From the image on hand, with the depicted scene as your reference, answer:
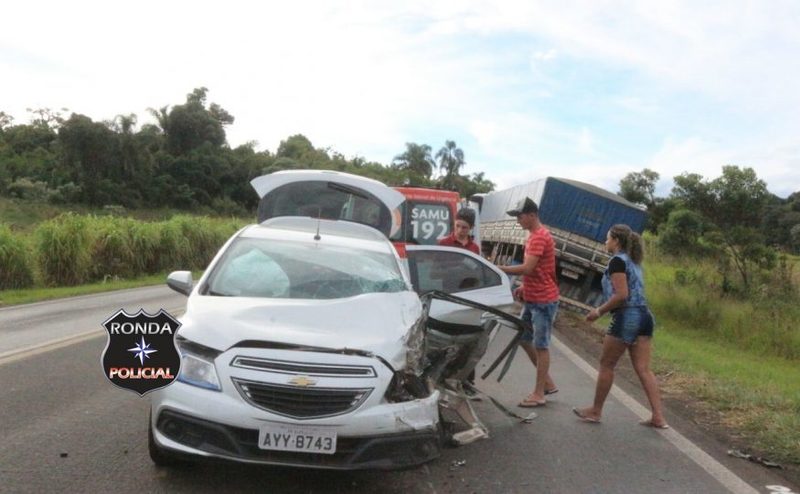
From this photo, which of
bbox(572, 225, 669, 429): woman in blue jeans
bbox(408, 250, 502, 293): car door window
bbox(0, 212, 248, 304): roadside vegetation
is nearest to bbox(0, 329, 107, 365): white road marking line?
bbox(408, 250, 502, 293): car door window

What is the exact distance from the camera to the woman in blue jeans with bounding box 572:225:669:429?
6594 mm

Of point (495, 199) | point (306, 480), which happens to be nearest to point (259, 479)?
point (306, 480)

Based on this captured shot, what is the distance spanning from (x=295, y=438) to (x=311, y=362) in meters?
0.43

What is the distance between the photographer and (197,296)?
5.37m

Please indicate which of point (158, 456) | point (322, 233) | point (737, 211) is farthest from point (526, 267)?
point (737, 211)

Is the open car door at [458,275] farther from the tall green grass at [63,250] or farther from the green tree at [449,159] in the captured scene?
the green tree at [449,159]

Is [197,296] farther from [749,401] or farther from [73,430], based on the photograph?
[749,401]

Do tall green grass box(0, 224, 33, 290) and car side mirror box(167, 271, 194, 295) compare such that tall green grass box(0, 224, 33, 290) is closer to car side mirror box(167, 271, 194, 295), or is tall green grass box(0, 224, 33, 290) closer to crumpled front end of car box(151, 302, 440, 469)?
car side mirror box(167, 271, 194, 295)

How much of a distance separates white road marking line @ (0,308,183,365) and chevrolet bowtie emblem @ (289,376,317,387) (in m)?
5.25

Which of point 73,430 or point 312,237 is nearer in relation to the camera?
point 73,430

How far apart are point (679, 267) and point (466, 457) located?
63.2 ft

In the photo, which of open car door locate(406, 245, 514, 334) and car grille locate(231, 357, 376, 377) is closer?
car grille locate(231, 357, 376, 377)

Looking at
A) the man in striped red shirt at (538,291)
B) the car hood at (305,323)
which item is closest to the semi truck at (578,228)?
the man in striped red shirt at (538,291)

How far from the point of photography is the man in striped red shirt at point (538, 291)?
23.7 ft
